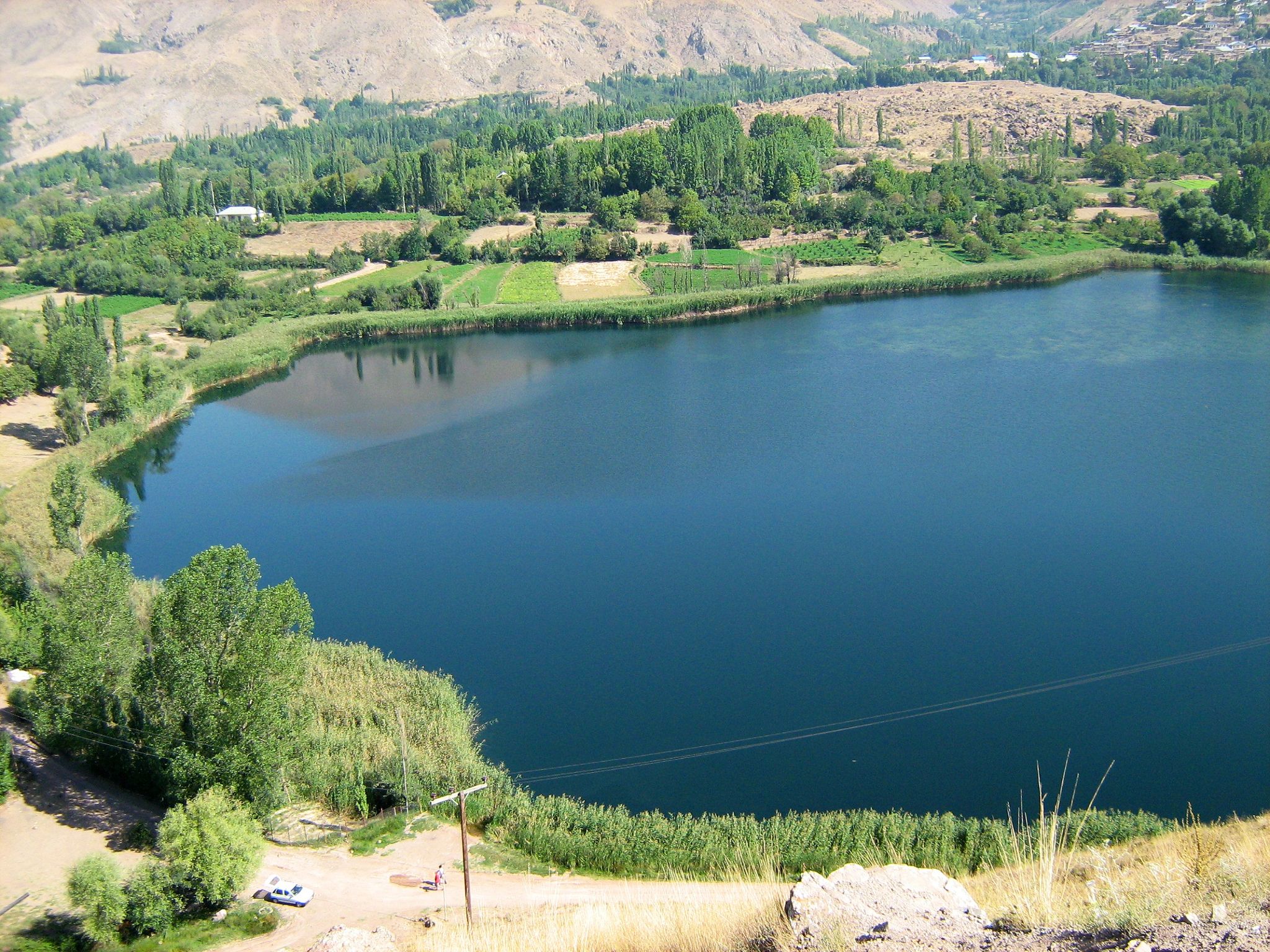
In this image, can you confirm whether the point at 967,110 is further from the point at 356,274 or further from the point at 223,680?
the point at 223,680

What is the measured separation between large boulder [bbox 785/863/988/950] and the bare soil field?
269 feet

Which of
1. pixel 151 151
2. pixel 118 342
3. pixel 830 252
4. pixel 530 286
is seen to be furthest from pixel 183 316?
pixel 151 151

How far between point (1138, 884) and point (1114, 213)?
66.4 metres

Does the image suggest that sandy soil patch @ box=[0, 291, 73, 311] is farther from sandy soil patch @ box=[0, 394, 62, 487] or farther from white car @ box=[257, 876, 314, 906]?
white car @ box=[257, 876, 314, 906]

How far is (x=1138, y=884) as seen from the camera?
12.6 meters

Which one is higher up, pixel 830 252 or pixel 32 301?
pixel 830 252

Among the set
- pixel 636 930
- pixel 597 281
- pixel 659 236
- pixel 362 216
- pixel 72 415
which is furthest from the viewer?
pixel 362 216

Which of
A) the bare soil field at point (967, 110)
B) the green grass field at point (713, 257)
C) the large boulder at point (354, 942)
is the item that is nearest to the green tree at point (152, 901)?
the large boulder at point (354, 942)

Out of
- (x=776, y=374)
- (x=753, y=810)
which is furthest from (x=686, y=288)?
(x=753, y=810)

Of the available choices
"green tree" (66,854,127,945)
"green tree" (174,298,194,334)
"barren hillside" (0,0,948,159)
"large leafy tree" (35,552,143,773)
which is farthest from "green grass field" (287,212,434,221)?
"barren hillside" (0,0,948,159)

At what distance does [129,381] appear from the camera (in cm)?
4225

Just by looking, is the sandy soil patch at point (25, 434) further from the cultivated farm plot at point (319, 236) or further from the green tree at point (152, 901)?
the cultivated farm plot at point (319, 236)

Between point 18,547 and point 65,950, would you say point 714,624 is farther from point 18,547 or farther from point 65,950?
point 18,547

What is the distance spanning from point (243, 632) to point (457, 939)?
24.0ft
